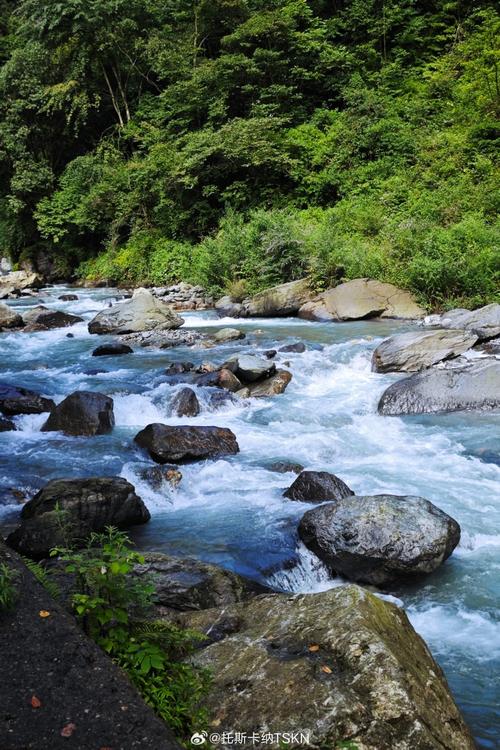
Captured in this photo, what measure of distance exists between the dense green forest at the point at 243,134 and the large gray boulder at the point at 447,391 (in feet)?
23.7

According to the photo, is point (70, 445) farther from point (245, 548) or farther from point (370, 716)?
point (370, 716)

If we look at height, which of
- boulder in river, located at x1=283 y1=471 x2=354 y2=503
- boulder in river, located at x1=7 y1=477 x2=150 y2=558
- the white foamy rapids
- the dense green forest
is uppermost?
the dense green forest

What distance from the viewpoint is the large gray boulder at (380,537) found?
4.75 meters

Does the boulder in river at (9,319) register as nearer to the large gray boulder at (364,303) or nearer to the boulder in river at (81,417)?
the large gray boulder at (364,303)

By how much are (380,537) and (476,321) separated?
840 cm

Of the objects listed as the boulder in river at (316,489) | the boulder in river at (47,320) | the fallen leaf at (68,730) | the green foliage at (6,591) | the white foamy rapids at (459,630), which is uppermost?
the green foliage at (6,591)

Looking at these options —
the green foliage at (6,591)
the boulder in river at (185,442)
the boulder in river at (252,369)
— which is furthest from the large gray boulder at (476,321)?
the green foliage at (6,591)

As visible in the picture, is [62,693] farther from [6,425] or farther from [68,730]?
→ [6,425]

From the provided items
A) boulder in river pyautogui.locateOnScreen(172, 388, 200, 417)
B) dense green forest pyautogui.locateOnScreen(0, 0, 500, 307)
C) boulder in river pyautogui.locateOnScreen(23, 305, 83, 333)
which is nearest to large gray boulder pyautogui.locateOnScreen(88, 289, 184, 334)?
boulder in river pyautogui.locateOnScreen(23, 305, 83, 333)

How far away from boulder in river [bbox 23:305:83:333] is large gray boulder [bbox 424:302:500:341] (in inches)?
391

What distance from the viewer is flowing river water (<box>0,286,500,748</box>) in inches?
174

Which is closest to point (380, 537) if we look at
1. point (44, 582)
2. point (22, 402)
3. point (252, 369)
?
point (44, 582)

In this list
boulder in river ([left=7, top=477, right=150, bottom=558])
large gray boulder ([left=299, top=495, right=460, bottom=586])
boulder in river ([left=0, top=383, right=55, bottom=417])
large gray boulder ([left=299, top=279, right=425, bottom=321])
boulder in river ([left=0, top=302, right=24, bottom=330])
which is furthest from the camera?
boulder in river ([left=0, top=302, right=24, bottom=330])

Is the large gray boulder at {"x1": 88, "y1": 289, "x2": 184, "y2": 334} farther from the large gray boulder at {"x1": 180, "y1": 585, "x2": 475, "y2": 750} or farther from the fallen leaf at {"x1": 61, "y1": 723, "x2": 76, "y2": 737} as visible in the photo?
the fallen leaf at {"x1": 61, "y1": 723, "x2": 76, "y2": 737}
